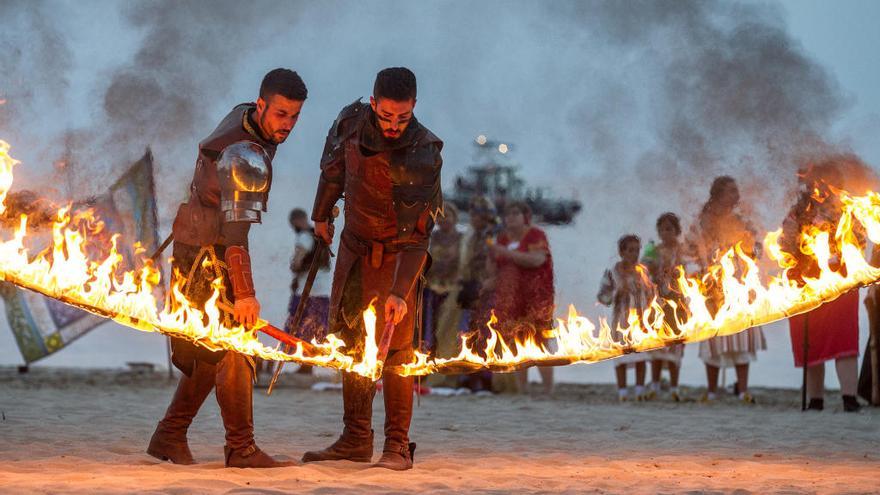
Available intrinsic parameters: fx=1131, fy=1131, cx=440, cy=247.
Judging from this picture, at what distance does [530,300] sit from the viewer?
11422 mm

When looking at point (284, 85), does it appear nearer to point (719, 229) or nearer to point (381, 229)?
point (381, 229)

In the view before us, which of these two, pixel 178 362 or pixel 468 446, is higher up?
pixel 178 362

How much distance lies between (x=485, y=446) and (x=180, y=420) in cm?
206

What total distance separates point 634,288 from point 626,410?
1.62 m

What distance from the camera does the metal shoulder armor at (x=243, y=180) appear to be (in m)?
4.82

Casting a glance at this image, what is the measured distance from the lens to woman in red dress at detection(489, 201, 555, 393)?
1135 cm

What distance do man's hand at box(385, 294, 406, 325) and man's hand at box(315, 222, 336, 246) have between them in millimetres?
Answer: 676

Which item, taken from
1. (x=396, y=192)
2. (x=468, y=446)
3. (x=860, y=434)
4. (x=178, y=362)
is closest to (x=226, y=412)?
(x=178, y=362)


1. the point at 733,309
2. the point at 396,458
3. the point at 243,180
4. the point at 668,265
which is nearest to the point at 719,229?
the point at 668,265

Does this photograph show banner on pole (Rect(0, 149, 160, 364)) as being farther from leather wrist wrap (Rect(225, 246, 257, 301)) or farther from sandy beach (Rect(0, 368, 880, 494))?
leather wrist wrap (Rect(225, 246, 257, 301))

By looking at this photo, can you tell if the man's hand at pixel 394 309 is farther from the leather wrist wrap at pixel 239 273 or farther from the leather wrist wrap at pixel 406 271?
the leather wrist wrap at pixel 239 273

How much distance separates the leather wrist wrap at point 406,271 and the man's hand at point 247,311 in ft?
2.32

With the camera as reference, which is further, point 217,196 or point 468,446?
point 468,446

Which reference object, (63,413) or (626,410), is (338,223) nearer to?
(63,413)
